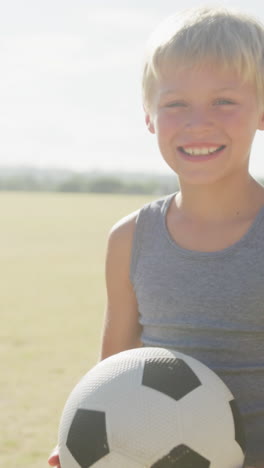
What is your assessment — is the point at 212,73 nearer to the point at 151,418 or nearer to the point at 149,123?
the point at 149,123

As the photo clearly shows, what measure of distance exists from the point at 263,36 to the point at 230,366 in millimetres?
1129

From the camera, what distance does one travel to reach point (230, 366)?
2.73m

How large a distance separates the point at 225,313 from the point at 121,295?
484 millimetres

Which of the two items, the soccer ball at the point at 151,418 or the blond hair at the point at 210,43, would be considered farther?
the blond hair at the point at 210,43

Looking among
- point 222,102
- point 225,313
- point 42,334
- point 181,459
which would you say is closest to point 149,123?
point 222,102

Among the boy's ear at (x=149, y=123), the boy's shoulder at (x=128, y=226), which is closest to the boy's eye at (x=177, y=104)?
the boy's ear at (x=149, y=123)

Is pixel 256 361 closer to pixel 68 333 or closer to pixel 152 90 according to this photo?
pixel 152 90

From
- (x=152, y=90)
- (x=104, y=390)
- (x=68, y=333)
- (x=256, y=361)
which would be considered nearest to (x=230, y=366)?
(x=256, y=361)

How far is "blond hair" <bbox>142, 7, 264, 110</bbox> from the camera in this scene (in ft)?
8.81

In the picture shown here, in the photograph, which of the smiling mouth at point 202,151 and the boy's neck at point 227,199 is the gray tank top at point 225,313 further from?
the smiling mouth at point 202,151

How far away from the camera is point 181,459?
7.67ft

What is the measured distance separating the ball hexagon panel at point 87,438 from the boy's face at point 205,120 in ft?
2.90

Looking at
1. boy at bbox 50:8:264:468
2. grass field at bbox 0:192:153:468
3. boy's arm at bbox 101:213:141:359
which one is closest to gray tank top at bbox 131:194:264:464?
boy at bbox 50:8:264:468

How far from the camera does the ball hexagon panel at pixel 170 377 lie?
2430mm
